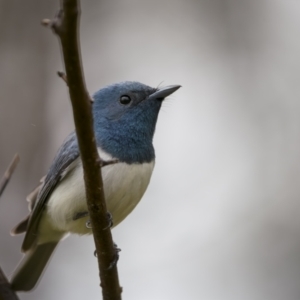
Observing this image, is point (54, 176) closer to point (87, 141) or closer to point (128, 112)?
point (128, 112)

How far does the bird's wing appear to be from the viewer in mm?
3658

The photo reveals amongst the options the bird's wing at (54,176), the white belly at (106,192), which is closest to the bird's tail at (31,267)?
the bird's wing at (54,176)

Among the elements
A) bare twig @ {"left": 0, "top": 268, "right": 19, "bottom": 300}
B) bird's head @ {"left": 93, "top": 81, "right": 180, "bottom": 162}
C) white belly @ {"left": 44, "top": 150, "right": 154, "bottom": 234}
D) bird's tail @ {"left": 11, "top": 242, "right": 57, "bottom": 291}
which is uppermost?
bird's head @ {"left": 93, "top": 81, "right": 180, "bottom": 162}

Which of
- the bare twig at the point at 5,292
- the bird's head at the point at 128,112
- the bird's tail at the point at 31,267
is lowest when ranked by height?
the bird's tail at the point at 31,267

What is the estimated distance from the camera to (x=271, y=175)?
674 cm

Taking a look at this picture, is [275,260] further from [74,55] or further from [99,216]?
[74,55]

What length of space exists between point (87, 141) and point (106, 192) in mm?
1028

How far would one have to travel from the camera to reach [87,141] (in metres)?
2.42

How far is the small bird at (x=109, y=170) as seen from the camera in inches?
137

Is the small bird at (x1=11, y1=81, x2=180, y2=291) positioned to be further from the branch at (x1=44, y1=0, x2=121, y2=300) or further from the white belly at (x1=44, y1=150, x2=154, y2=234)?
the branch at (x1=44, y1=0, x2=121, y2=300)

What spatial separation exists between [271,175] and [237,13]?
194cm

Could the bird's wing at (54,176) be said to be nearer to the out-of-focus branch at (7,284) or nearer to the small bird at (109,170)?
the small bird at (109,170)

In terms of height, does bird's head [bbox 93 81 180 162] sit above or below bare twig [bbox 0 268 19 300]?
above

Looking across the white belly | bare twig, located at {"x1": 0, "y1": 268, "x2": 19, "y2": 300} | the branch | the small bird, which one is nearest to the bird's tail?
the small bird
